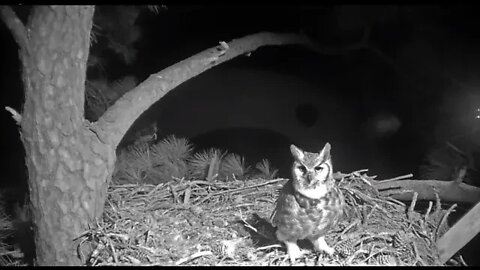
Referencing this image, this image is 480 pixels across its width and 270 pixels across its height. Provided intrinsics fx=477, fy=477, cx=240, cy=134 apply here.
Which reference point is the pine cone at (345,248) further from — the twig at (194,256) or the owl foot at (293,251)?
the twig at (194,256)

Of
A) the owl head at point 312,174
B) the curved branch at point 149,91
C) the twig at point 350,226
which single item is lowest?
the twig at point 350,226

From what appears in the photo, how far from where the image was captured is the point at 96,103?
102 inches

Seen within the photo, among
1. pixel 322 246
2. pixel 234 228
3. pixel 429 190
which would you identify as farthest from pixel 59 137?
pixel 429 190

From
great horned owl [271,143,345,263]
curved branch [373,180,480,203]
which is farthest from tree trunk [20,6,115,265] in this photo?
curved branch [373,180,480,203]

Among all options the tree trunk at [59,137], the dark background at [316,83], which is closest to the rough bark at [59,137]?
the tree trunk at [59,137]

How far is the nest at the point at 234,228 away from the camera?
1775mm

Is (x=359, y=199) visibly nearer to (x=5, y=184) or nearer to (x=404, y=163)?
(x=404, y=163)

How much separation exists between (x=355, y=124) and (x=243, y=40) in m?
1.46

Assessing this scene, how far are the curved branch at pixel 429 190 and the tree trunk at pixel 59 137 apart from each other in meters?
1.36

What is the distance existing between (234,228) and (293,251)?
37 centimetres

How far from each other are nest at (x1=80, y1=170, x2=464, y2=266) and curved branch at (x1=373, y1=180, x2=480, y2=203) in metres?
0.07

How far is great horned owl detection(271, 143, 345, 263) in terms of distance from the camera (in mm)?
1759

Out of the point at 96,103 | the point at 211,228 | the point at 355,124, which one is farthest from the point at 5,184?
the point at 355,124

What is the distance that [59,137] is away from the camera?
173cm
